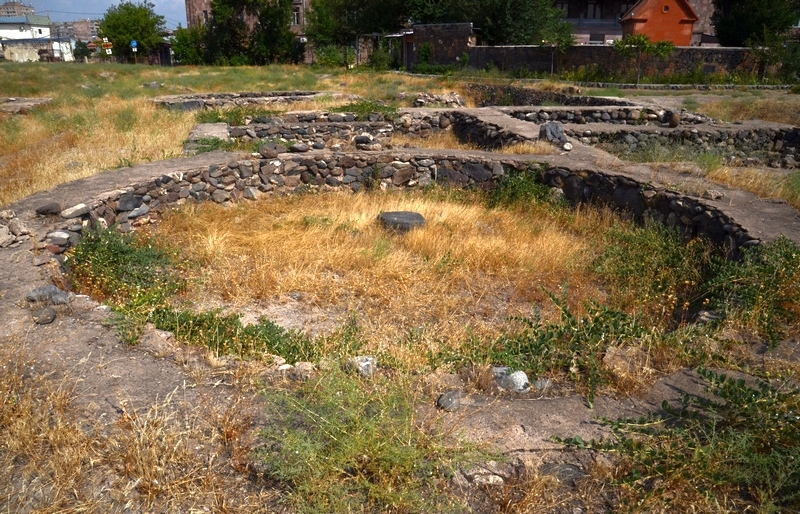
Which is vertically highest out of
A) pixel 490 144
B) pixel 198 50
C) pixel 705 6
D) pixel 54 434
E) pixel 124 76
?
pixel 705 6

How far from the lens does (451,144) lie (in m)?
11.9

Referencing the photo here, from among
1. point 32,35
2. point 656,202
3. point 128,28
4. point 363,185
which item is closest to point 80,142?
point 363,185

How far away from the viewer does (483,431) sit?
9.73ft

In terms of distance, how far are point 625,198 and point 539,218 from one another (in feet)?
3.55

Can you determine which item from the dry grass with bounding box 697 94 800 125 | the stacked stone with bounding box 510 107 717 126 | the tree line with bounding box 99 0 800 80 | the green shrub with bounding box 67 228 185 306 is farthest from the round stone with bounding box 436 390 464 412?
the tree line with bounding box 99 0 800 80

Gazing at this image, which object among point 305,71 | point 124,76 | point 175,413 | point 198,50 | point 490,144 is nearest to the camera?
point 175,413

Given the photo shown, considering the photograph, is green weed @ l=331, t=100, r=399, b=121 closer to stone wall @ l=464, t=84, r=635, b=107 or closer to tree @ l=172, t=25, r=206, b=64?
stone wall @ l=464, t=84, r=635, b=107

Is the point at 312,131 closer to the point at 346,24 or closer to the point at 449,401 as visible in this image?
the point at 449,401

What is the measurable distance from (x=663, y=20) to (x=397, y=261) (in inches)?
1089

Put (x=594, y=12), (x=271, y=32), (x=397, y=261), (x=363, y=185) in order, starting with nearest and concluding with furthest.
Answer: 1. (x=397, y=261)
2. (x=363, y=185)
3. (x=271, y=32)
4. (x=594, y=12)

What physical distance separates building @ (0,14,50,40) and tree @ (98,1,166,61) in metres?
50.3

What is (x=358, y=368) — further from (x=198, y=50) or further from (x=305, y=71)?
(x=198, y=50)

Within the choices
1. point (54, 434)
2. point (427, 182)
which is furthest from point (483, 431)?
point (427, 182)

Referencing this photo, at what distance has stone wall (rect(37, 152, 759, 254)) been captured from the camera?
236 inches
